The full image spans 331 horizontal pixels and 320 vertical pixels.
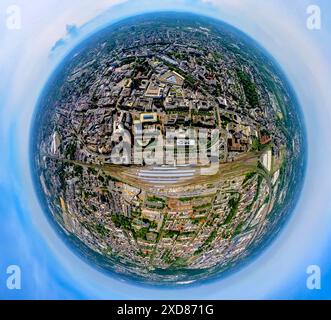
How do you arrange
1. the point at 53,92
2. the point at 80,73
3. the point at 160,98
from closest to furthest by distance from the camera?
the point at 160,98, the point at 80,73, the point at 53,92

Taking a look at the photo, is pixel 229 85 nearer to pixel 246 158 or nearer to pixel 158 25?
pixel 246 158

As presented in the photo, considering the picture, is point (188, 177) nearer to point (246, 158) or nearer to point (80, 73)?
point (246, 158)

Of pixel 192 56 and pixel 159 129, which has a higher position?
pixel 192 56

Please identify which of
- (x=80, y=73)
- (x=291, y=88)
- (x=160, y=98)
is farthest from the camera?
(x=291, y=88)

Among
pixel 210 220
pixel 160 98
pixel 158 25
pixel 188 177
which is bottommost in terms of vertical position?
pixel 210 220

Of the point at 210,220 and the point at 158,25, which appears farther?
the point at 158,25

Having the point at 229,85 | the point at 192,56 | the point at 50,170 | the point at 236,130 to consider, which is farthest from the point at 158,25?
the point at 50,170
